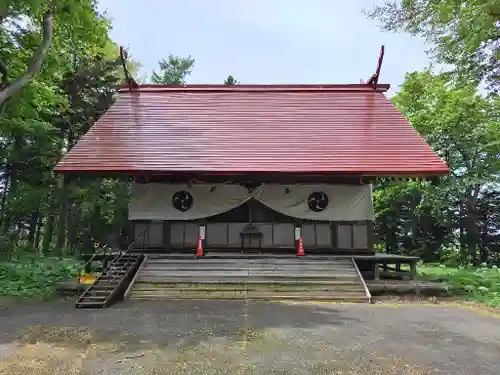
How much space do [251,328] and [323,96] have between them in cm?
970

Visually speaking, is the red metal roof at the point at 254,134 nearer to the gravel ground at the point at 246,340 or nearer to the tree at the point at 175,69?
the gravel ground at the point at 246,340

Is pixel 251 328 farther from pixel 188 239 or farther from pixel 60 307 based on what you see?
pixel 188 239

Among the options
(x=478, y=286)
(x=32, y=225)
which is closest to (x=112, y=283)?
(x=478, y=286)

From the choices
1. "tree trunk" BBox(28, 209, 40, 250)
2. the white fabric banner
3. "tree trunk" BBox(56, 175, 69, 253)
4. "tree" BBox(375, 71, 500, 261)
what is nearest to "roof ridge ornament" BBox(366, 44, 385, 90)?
"tree" BBox(375, 71, 500, 261)

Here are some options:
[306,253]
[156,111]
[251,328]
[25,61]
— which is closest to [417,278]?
[306,253]

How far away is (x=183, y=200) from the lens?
10.6 metres

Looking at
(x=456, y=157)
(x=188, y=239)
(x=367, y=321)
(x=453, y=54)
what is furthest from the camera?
(x=456, y=157)

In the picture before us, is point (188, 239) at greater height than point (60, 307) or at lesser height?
greater

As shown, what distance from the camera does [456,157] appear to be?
16359 millimetres

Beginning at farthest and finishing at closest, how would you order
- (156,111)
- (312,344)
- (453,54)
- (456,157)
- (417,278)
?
(456,157)
(156,111)
(453,54)
(417,278)
(312,344)

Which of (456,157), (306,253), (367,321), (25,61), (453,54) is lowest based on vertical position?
(367,321)

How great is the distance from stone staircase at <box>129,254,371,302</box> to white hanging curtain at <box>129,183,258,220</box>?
1.30 metres

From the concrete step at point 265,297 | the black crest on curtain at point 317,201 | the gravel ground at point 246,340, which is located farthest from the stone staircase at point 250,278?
the black crest on curtain at point 317,201

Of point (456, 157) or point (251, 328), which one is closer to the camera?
point (251, 328)
